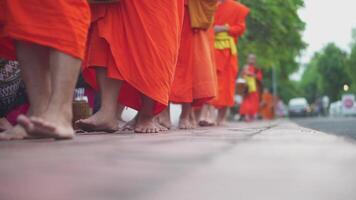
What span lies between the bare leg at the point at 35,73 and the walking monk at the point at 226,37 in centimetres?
483

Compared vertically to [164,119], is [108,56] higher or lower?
higher

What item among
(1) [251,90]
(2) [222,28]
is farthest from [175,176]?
(1) [251,90]

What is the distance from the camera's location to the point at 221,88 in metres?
7.82

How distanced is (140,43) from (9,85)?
892 millimetres

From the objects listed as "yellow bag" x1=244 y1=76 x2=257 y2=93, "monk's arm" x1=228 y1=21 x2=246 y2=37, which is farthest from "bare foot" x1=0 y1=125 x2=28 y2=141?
"yellow bag" x1=244 y1=76 x2=257 y2=93

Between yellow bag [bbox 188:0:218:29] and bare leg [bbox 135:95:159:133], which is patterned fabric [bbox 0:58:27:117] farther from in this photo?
yellow bag [bbox 188:0:218:29]

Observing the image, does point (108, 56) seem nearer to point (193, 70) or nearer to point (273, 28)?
point (193, 70)

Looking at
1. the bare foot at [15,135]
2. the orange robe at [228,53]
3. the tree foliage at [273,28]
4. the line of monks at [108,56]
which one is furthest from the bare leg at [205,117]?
the tree foliage at [273,28]

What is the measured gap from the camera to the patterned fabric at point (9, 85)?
3.67 metres

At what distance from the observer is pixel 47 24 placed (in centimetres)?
236

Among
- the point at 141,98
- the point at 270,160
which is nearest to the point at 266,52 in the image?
the point at 141,98

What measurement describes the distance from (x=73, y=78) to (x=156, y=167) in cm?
131

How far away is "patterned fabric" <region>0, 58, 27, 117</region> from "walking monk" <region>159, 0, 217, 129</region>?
1287mm

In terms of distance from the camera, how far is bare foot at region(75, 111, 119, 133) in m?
3.31
